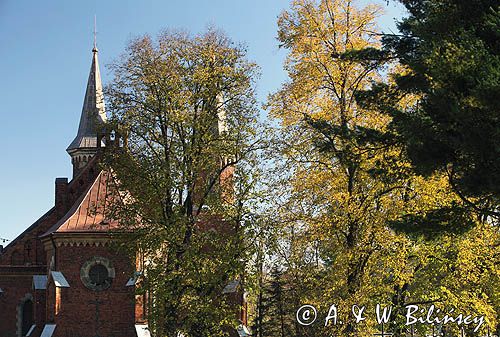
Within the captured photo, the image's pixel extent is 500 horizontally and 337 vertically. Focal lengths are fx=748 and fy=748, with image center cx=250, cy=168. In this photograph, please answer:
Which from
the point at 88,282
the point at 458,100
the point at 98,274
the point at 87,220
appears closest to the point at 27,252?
the point at 87,220

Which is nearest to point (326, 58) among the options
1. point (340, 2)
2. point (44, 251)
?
point (340, 2)

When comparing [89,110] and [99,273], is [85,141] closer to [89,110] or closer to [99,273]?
[89,110]

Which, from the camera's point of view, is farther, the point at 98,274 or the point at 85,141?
the point at 85,141

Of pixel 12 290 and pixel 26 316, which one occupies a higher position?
pixel 12 290

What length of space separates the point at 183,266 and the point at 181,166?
112 inches

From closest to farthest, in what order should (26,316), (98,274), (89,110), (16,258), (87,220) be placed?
(98,274)
(87,220)
(16,258)
(26,316)
(89,110)

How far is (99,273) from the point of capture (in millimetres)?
30375

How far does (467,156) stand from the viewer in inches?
445

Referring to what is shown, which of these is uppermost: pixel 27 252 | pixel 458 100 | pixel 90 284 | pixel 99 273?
pixel 27 252

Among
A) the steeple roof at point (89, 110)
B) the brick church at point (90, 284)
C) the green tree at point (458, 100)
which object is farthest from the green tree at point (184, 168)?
the steeple roof at point (89, 110)

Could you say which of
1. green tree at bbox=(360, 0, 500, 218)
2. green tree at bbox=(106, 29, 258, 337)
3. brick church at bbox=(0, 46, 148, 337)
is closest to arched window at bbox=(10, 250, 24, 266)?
brick church at bbox=(0, 46, 148, 337)

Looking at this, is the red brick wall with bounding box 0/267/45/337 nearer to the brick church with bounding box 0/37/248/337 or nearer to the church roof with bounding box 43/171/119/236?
the brick church with bounding box 0/37/248/337

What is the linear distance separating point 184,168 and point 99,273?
1084cm

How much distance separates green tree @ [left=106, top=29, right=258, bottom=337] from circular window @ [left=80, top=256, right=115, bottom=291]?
7629 mm
